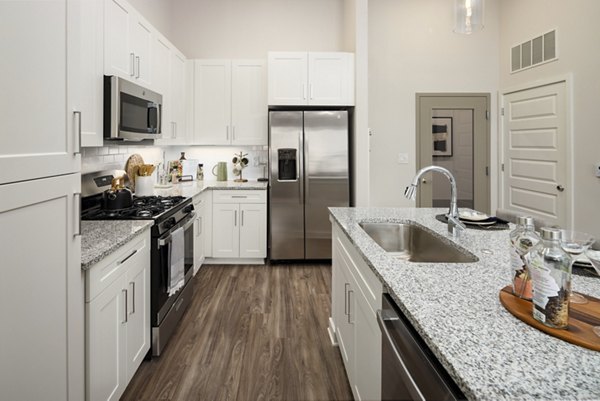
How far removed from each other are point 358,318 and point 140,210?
5.55 feet

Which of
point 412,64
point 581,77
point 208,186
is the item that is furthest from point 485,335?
point 412,64

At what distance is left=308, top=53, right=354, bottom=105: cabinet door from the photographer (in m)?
4.38

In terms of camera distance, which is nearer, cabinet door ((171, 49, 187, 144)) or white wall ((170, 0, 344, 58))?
cabinet door ((171, 49, 187, 144))

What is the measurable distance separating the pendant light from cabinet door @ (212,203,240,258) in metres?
2.94

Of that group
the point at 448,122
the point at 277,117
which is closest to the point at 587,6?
the point at 448,122

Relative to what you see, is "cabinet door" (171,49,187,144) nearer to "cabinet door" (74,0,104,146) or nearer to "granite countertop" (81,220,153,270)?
"cabinet door" (74,0,104,146)

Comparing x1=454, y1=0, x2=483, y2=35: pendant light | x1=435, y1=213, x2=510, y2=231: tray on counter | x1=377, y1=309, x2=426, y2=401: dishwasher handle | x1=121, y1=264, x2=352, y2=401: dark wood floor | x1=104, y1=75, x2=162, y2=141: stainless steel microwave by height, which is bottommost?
x1=121, y1=264, x2=352, y2=401: dark wood floor

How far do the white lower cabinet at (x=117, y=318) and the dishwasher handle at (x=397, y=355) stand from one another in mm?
1195

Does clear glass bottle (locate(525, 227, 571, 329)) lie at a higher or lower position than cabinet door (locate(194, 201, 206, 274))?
higher

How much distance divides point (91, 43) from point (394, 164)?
148 inches

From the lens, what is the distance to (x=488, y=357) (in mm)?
753

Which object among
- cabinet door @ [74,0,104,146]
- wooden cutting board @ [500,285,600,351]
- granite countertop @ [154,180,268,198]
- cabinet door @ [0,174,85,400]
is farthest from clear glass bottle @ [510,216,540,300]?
granite countertop @ [154,180,268,198]

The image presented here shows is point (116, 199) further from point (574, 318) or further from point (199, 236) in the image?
point (574, 318)

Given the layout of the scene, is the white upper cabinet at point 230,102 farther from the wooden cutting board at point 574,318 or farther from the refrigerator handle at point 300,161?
the wooden cutting board at point 574,318
